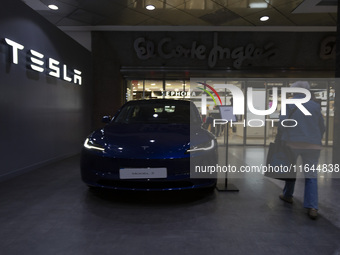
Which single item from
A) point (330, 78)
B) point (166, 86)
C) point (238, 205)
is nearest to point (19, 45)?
point (238, 205)

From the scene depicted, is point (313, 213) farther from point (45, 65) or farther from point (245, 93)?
point (245, 93)

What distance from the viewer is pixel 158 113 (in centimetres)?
347

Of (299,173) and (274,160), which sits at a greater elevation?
(274,160)

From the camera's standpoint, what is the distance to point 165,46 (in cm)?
776

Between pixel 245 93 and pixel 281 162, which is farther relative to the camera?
pixel 245 93

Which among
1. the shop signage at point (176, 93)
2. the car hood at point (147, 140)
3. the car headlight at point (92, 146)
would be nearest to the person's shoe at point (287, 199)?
the car hood at point (147, 140)

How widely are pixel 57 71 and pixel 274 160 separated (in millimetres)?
4656

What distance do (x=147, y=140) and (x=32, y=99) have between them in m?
2.94

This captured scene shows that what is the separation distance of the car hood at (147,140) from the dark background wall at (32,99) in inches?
74.2

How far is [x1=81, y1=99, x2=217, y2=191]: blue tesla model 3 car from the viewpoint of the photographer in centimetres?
243

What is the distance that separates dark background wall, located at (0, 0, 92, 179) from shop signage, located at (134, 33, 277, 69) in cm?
221

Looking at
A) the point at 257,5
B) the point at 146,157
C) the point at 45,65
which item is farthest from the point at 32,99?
the point at 257,5

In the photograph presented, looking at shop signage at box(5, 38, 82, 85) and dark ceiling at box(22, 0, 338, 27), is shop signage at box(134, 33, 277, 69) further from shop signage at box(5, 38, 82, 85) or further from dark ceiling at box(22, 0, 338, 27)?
shop signage at box(5, 38, 82, 85)

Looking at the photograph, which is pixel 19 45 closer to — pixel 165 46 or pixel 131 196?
pixel 131 196
